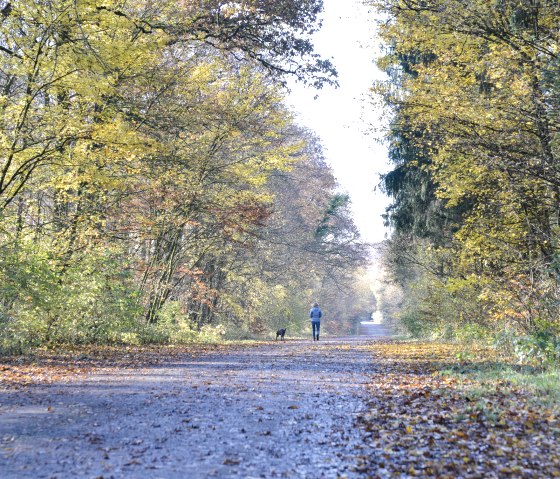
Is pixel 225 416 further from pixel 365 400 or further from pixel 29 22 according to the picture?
pixel 29 22

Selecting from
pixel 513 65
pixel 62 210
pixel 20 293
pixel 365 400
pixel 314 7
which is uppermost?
pixel 314 7

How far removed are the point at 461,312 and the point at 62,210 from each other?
13.3 metres

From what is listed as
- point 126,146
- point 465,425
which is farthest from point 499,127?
point 126,146

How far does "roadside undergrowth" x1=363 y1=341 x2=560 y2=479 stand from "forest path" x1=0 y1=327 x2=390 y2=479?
1.19 feet

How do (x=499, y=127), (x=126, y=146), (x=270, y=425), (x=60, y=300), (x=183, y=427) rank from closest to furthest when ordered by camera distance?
(x=183, y=427) < (x=270, y=425) < (x=499, y=127) < (x=126, y=146) < (x=60, y=300)

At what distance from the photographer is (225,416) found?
6648 millimetres

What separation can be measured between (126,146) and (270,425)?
25.2 ft

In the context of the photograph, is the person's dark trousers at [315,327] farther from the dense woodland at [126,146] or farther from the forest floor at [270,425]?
the forest floor at [270,425]

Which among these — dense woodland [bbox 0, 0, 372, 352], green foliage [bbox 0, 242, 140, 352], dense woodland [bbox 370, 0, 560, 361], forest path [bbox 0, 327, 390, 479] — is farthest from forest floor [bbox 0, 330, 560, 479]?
dense woodland [bbox 0, 0, 372, 352]

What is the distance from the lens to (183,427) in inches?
237

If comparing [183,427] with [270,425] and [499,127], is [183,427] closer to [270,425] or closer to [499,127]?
[270,425]

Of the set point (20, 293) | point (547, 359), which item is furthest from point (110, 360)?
point (547, 359)

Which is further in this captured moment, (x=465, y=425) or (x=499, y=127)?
(x=499, y=127)

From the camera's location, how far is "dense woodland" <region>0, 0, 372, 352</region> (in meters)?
11.6
